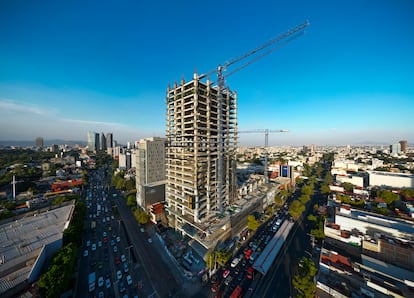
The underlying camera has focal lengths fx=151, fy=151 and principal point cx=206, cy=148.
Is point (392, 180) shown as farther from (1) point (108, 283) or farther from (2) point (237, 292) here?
(1) point (108, 283)

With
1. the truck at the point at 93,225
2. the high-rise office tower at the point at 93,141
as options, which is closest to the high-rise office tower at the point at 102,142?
the high-rise office tower at the point at 93,141

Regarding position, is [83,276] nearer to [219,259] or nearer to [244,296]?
[219,259]

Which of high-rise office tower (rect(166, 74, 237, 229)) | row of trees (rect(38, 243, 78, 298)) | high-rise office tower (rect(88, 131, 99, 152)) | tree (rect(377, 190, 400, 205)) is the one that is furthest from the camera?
high-rise office tower (rect(88, 131, 99, 152))

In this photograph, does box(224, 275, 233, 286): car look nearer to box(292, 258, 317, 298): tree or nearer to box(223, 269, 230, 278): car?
box(223, 269, 230, 278): car

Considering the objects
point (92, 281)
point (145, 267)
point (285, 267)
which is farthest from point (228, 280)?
point (92, 281)

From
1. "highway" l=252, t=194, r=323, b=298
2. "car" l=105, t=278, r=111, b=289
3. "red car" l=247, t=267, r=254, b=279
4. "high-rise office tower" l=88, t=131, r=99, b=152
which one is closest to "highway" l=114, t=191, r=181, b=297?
"car" l=105, t=278, r=111, b=289

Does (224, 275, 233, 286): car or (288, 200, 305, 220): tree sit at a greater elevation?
(288, 200, 305, 220): tree
